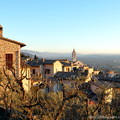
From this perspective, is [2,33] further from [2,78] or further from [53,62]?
[53,62]

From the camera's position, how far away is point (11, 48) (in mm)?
15422

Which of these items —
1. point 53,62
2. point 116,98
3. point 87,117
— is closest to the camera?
point 87,117

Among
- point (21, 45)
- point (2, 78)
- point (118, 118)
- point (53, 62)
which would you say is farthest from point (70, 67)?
point (118, 118)

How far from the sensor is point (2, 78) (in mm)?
13484

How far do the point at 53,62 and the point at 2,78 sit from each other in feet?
67.4

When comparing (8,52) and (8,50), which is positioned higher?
(8,50)

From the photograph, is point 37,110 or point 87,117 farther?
point 37,110

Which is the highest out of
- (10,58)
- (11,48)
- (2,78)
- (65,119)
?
(11,48)

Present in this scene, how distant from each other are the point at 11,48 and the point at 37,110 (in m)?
7.21

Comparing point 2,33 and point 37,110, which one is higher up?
point 2,33

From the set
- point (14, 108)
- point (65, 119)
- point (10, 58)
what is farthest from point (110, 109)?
point (10, 58)

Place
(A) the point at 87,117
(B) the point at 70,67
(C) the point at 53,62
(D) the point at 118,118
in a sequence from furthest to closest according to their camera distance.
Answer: (B) the point at 70,67 → (C) the point at 53,62 → (D) the point at 118,118 → (A) the point at 87,117

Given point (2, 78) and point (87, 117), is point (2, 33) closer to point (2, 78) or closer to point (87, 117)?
point (2, 78)

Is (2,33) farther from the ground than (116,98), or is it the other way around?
(2,33)
